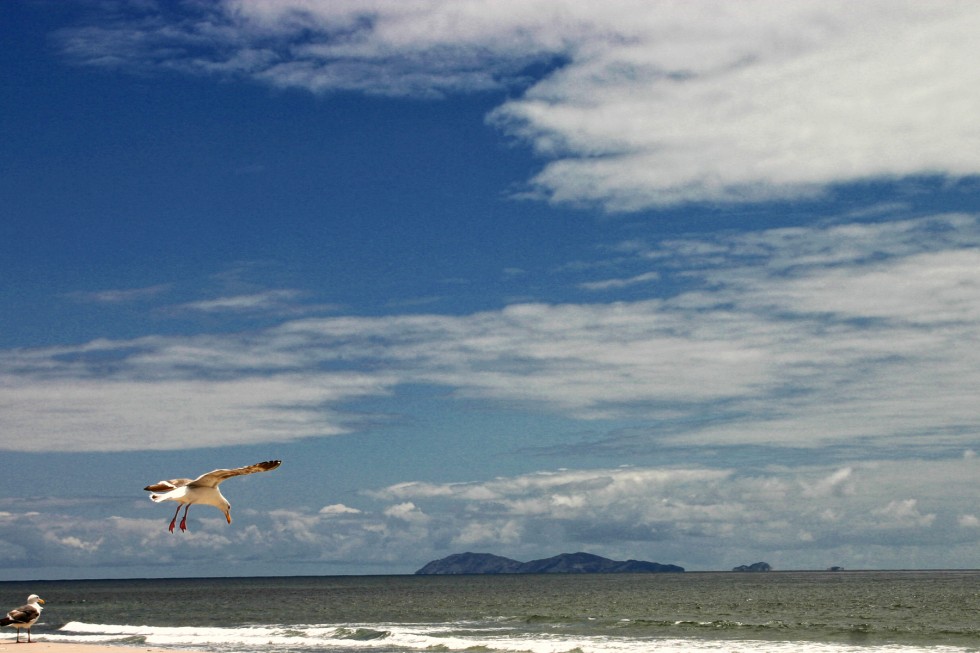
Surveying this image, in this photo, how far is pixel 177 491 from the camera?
51.3ft

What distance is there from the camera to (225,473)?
50.5 ft

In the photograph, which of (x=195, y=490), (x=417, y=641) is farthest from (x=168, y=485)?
(x=417, y=641)

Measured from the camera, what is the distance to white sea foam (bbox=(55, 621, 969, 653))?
36.5 metres

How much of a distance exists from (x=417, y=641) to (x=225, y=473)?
27.6m

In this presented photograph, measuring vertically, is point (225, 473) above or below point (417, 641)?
above

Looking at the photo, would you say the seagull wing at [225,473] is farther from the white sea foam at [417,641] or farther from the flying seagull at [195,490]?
the white sea foam at [417,641]

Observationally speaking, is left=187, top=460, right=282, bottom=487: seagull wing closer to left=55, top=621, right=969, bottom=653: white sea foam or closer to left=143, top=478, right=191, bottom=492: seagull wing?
left=143, top=478, right=191, bottom=492: seagull wing

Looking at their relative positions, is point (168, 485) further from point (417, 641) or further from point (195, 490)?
point (417, 641)

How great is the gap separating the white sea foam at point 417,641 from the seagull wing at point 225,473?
23196 mm

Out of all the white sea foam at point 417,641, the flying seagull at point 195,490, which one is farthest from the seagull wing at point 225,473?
the white sea foam at point 417,641

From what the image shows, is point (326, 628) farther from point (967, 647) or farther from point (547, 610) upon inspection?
point (967, 647)

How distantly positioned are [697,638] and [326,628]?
17981 mm

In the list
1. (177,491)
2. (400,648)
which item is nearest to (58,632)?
(400,648)

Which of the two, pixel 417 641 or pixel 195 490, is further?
pixel 417 641
